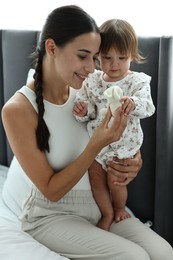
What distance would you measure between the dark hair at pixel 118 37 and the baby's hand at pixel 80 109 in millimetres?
214

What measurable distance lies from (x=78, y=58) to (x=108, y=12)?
68 centimetres

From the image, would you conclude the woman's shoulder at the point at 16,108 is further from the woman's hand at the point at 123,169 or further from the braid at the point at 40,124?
the woman's hand at the point at 123,169

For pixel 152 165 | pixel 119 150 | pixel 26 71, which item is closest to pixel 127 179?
pixel 119 150

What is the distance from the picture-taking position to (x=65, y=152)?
158cm

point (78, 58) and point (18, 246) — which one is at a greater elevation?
point (78, 58)

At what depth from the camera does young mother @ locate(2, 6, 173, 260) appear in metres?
1.46

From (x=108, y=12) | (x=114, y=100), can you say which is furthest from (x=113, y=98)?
(x=108, y=12)

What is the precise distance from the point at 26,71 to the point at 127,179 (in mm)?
897

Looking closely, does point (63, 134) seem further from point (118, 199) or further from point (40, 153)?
point (118, 199)

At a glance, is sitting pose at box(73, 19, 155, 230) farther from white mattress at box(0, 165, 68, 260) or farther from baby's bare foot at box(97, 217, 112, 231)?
white mattress at box(0, 165, 68, 260)

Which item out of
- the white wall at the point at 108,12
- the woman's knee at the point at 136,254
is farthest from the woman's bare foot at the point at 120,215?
the white wall at the point at 108,12

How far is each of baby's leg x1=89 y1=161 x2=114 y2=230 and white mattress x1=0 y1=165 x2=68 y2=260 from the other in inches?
9.9

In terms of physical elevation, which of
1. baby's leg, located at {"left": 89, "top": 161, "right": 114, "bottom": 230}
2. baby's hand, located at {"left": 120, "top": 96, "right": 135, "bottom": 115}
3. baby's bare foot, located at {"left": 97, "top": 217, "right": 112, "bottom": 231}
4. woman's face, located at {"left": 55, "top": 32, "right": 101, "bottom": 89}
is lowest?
baby's bare foot, located at {"left": 97, "top": 217, "right": 112, "bottom": 231}

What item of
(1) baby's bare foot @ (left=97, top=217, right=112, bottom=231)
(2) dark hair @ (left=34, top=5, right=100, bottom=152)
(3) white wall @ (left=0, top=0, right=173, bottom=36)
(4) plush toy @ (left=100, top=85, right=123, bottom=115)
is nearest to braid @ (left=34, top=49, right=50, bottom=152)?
(2) dark hair @ (left=34, top=5, right=100, bottom=152)
